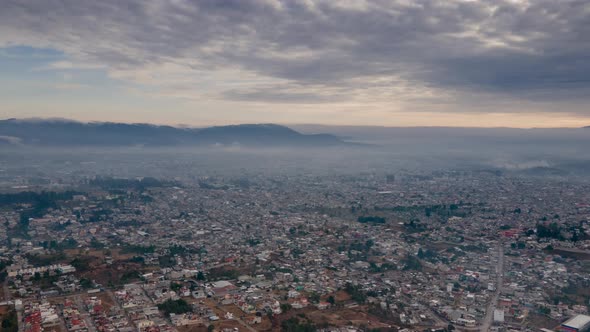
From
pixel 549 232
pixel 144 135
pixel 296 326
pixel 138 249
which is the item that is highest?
pixel 144 135

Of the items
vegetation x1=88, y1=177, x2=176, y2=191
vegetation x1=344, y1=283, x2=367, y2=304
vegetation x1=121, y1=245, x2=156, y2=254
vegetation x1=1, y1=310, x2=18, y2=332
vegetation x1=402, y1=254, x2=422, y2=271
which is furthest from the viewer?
vegetation x1=88, y1=177, x2=176, y2=191

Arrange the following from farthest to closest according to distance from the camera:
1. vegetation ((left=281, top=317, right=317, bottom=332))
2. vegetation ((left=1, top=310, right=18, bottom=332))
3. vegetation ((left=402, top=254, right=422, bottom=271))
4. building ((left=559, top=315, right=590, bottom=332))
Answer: vegetation ((left=402, top=254, right=422, bottom=271)), building ((left=559, top=315, right=590, bottom=332)), vegetation ((left=281, top=317, right=317, bottom=332)), vegetation ((left=1, top=310, right=18, bottom=332))

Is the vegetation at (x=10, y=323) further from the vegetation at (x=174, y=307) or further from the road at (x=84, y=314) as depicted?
the vegetation at (x=174, y=307)

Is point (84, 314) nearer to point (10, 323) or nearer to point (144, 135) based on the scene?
point (10, 323)

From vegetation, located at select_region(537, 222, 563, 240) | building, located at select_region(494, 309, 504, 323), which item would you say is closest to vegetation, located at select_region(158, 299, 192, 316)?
building, located at select_region(494, 309, 504, 323)

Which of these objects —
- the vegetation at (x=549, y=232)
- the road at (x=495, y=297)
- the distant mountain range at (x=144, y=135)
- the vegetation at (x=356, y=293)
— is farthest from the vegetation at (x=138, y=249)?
the distant mountain range at (x=144, y=135)

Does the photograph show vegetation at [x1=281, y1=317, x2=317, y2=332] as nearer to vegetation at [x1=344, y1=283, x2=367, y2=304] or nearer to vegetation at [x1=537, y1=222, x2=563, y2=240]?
vegetation at [x1=344, y1=283, x2=367, y2=304]

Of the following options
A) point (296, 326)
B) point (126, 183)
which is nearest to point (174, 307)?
point (296, 326)

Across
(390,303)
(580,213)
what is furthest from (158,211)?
(580,213)
